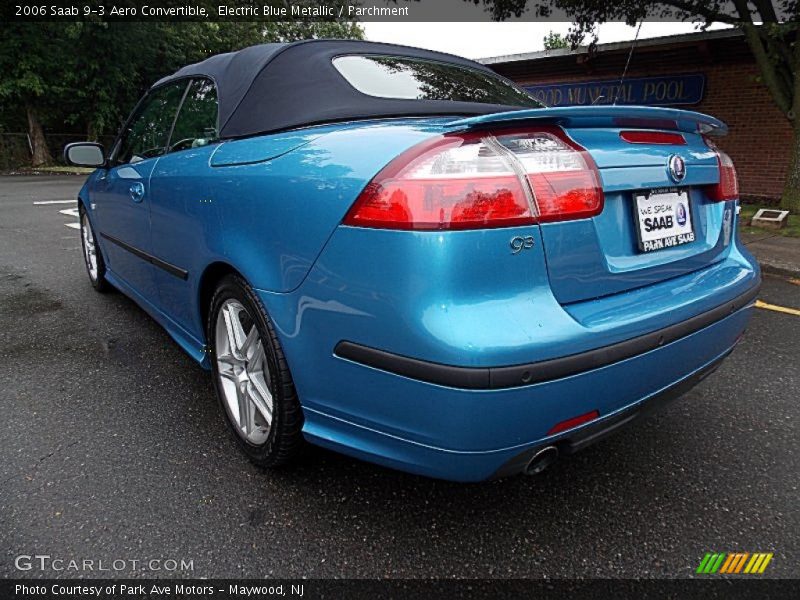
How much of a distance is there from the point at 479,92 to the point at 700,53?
32.6 ft

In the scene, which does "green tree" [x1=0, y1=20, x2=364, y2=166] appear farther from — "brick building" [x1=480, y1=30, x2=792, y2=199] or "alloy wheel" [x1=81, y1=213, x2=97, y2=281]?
"alloy wheel" [x1=81, y1=213, x2=97, y2=281]

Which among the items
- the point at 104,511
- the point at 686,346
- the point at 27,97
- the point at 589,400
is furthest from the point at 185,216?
the point at 27,97

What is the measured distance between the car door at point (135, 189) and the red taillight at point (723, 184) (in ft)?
7.70

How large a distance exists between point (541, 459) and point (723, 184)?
48.1 inches

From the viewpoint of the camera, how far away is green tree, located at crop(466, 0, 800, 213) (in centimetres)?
737

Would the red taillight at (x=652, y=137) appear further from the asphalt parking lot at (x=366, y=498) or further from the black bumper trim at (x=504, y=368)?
the asphalt parking lot at (x=366, y=498)

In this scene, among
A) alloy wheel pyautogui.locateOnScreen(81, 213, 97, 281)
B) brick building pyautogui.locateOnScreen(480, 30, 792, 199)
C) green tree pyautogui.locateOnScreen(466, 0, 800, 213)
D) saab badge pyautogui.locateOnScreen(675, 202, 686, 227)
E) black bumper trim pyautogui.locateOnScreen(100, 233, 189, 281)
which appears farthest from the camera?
brick building pyautogui.locateOnScreen(480, 30, 792, 199)

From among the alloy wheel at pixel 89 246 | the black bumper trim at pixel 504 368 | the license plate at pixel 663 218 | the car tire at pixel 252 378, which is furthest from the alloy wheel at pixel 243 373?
the alloy wheel at pixel 89 246

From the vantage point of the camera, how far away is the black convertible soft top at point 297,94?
1.97m

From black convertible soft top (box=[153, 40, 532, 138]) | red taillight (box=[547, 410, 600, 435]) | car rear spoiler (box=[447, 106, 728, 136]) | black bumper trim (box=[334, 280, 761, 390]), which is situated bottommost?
red taillight (box=[547, 410, 600, 435])

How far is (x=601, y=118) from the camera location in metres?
1.48

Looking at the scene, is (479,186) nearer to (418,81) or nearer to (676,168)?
(676,168)

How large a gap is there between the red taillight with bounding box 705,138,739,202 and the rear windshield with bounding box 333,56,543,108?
2.80 feet

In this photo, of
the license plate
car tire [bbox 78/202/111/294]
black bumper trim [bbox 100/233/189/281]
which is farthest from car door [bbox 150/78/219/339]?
car tire [bbox 78/202/111/294]
